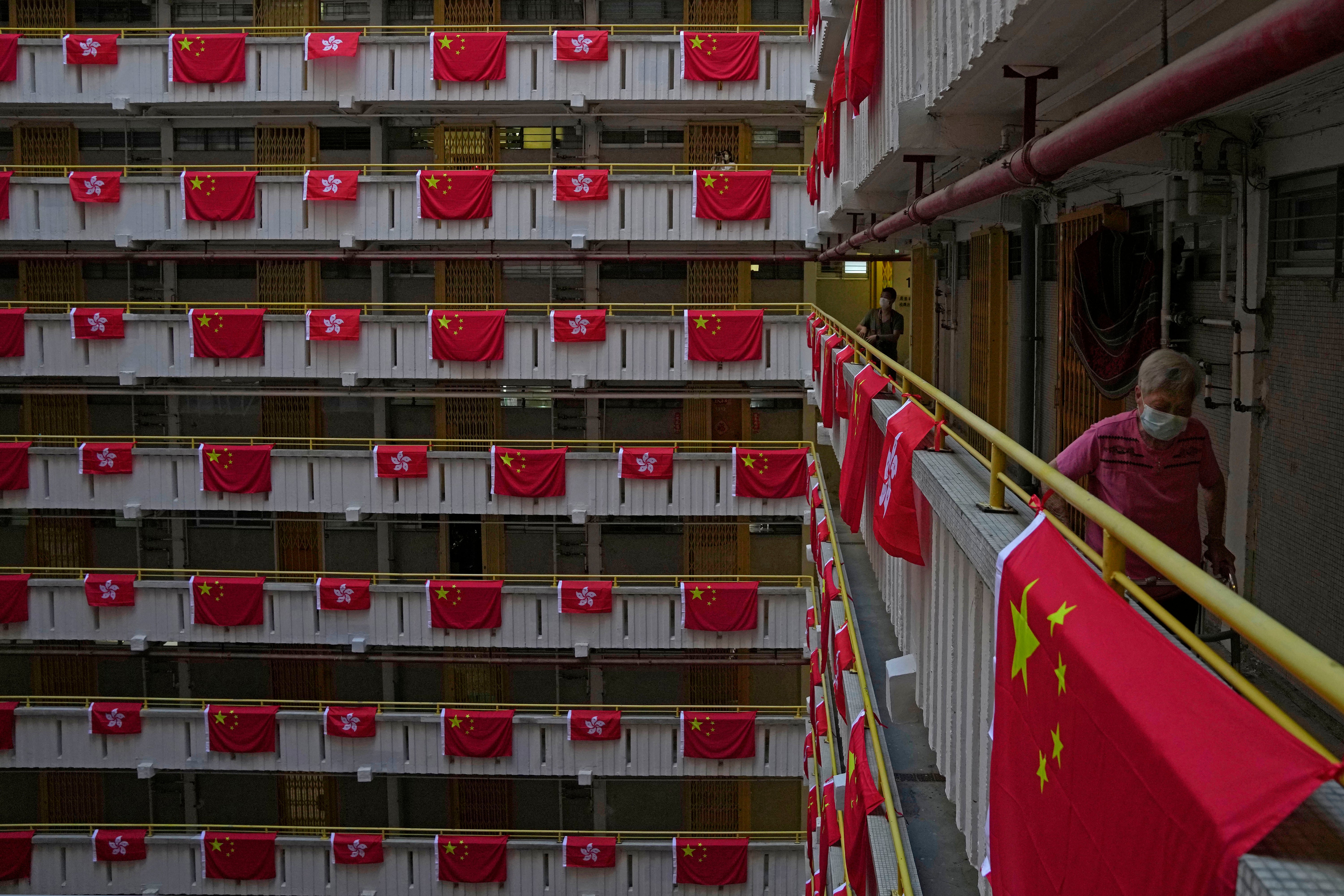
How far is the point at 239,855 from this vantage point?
902 inches

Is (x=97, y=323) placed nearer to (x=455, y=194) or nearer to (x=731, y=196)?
(x=455, y=194)

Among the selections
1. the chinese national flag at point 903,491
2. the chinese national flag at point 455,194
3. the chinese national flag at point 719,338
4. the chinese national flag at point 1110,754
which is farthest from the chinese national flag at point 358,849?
the chinese national flag at point 1110,754

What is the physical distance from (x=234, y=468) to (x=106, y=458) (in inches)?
94.2

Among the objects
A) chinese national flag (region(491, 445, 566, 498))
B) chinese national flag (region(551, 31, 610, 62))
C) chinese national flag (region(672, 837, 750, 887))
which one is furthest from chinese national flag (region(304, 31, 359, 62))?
chinese national flag (region(672, 837, 750, 887))

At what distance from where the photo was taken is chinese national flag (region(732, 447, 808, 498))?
22.8 metres

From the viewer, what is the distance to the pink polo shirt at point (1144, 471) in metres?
4.66

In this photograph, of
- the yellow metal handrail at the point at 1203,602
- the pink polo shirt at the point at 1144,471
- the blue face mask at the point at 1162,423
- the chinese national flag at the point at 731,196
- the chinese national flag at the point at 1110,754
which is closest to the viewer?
the yellow metal handrail at the point at 1203,602

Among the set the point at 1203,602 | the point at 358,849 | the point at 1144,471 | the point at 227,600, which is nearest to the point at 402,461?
the point at 227,600

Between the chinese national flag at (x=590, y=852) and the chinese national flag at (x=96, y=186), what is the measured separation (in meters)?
14.1

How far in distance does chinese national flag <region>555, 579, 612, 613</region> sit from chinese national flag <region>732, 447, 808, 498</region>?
2.98 meters

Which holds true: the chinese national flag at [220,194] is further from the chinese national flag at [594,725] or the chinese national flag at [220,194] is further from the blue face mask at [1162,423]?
the blue face mask at [1162,423]

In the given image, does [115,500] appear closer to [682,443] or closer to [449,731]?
[449,731]

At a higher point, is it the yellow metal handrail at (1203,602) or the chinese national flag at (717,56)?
the chinese national flag at (717,56)

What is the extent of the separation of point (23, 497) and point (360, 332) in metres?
7.08
